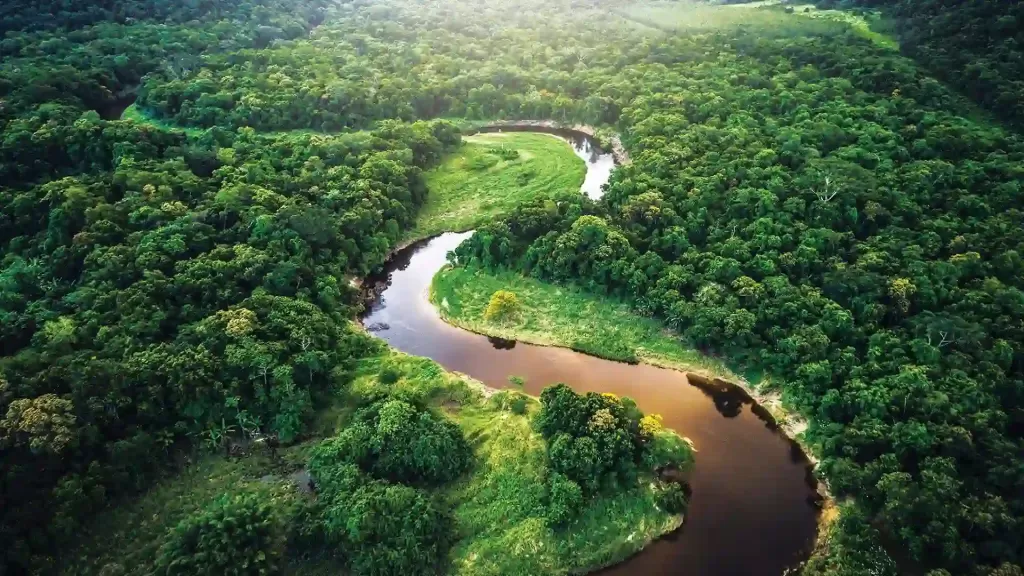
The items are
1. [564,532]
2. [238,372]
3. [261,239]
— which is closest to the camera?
[564,532]

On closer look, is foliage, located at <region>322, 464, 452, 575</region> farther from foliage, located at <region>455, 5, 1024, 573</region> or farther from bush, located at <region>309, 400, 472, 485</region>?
foliage, located at <region>455, 5, 1024, 573</region>

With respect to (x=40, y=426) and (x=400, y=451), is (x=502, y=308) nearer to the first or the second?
(x=400, y=451)

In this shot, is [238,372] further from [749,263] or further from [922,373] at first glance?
[922,373]

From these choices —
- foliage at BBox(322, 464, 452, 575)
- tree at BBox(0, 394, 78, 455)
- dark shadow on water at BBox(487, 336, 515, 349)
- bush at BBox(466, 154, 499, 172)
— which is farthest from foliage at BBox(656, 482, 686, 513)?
bush at BBox(466, 154, 499, 172)

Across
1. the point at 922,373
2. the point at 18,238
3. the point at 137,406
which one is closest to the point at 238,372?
the point at 137,406

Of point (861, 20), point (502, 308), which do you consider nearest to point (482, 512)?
point (502, 308)

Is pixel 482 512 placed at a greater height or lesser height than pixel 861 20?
lesser

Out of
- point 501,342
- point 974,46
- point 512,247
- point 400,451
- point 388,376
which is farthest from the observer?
point 974,46
